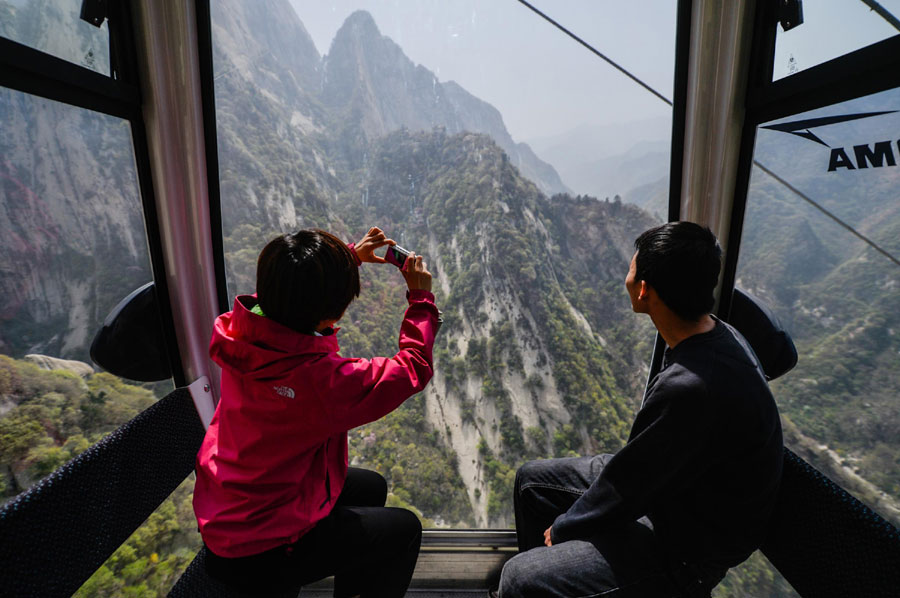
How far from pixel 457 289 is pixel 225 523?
3079mm

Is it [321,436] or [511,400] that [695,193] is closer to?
[321,436]

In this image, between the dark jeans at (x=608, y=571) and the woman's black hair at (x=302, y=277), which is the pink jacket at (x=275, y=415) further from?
the dark jeans at (x=608, y=571)

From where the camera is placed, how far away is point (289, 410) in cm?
84

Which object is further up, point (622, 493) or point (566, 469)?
point (622, 493)

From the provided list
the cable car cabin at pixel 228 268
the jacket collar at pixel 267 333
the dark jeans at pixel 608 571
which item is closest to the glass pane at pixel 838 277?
the cable car cabin at pixel 228 268

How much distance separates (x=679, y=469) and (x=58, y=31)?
2.24 meters

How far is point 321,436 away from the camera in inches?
35.2

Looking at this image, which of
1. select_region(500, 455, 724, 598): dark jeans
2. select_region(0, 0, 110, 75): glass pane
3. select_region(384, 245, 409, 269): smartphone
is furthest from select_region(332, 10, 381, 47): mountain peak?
select_region(500, 455, 724, 598): dark jeans

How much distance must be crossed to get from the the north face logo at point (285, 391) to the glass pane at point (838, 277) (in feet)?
5.64

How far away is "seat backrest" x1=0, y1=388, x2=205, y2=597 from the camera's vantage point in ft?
2.78

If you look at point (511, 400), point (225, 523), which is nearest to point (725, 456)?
point (225, 523)

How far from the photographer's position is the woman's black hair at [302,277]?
82 centimetres

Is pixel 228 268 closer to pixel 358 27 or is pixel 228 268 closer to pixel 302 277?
pixel 302 277

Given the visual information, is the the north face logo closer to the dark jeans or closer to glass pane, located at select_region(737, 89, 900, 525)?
the dark jeans
